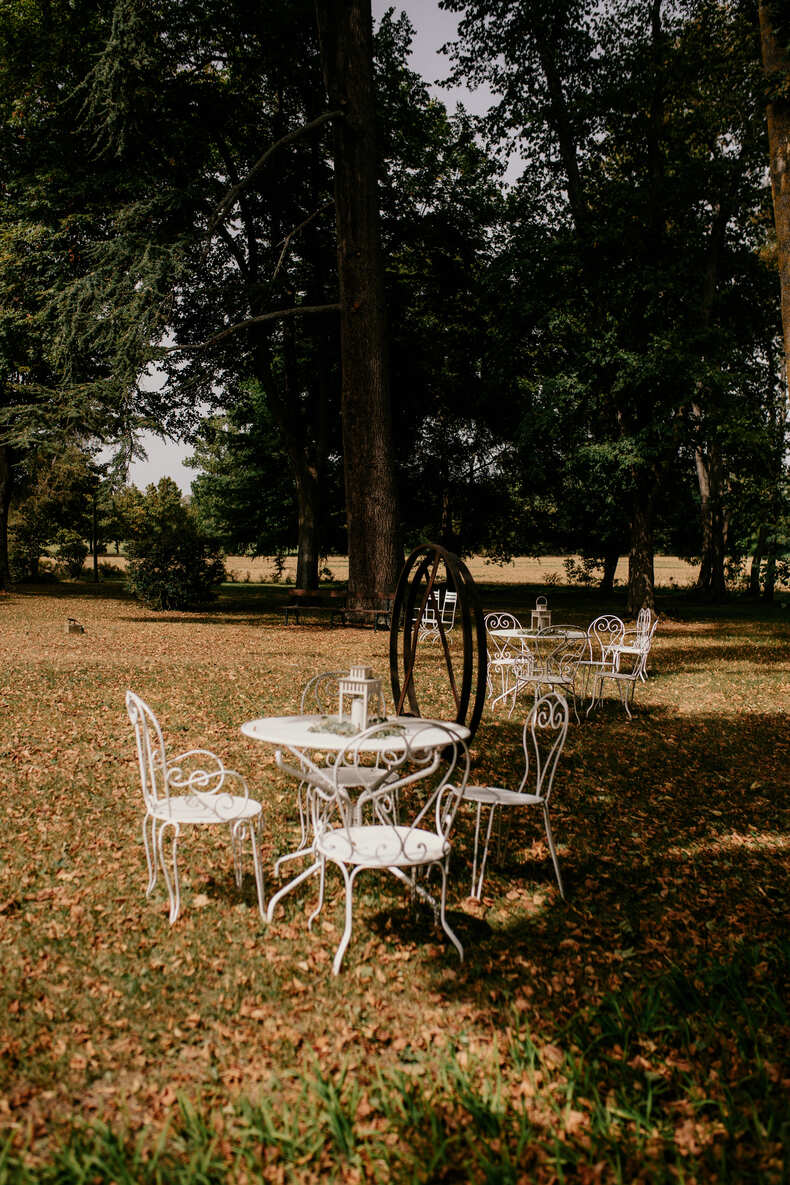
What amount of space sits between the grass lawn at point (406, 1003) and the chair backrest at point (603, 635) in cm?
439

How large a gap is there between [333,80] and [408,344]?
8.87 meters

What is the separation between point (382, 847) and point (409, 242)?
78.6ft

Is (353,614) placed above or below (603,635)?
above

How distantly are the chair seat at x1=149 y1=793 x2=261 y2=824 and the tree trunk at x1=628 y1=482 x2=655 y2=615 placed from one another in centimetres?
1809

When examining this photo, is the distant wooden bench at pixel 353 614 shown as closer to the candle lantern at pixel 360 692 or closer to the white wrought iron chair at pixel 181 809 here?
the candle lantern at pixel 360 692

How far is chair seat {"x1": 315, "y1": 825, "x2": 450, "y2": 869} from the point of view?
3912 millimetres

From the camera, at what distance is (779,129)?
10234mm

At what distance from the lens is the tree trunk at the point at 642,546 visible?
21.3 metres

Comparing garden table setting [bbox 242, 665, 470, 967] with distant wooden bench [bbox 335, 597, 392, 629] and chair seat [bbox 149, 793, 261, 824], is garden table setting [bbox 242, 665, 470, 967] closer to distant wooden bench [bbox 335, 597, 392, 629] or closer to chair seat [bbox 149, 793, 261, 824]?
chair seat [bbox 149, 793, 261, 824]

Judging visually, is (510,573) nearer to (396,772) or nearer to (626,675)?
(626,675)

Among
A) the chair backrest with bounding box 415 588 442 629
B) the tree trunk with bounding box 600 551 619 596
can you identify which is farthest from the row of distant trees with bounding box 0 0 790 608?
the tree trunk with bounding box 600 551 619 596

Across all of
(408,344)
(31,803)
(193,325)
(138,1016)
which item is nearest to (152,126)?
(193,325)

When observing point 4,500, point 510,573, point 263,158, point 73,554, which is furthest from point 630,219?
point 510,573

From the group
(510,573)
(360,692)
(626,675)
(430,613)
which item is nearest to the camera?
(360,692)
